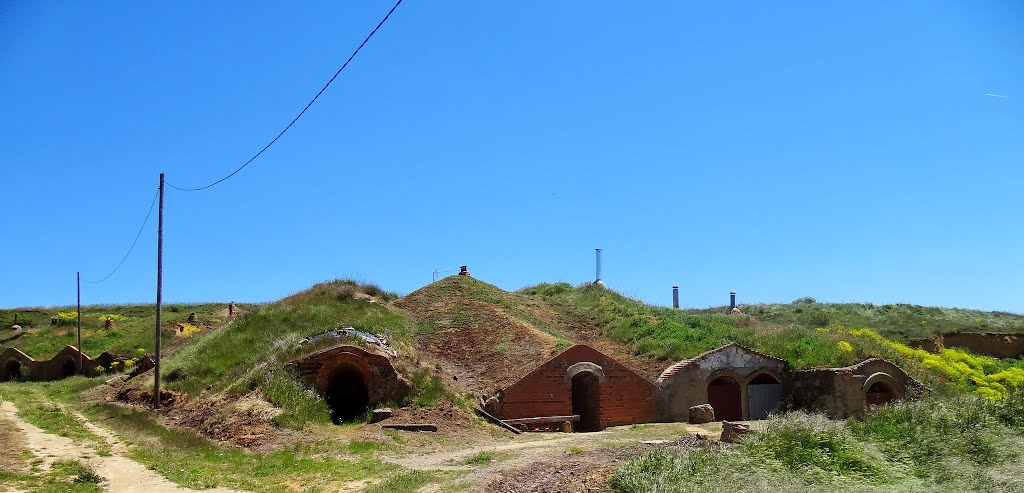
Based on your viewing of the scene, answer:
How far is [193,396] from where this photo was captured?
23.1 m

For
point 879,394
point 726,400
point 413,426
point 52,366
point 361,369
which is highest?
point 361,369

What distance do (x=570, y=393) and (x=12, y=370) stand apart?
34.2m

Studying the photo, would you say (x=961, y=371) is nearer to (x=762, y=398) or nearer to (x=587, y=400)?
(x=762, y=398)

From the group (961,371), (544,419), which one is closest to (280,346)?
(544,419)

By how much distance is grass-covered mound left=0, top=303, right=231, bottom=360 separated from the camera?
44.3m

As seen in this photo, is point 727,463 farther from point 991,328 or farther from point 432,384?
point 991,328

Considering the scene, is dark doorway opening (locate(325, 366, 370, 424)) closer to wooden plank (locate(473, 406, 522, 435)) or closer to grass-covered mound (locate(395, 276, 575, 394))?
wooden plank (locate(473, 406, 522, 435))

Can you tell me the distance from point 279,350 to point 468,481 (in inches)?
484

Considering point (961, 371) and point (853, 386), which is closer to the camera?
point (853, 386)

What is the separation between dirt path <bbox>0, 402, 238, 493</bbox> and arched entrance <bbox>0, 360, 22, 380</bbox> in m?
22.8

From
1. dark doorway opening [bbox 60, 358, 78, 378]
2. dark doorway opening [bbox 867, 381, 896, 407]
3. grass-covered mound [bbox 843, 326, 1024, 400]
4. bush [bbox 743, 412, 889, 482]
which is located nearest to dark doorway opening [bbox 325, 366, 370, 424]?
bush [bbox 743, 412, 889, 482]

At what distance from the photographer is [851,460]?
462 inches

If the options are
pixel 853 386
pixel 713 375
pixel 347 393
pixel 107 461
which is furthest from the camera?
pixel 713 375

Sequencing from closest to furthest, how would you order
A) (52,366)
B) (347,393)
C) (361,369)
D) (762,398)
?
(361,369)
(347,393)
(762,398)
(52,366)
